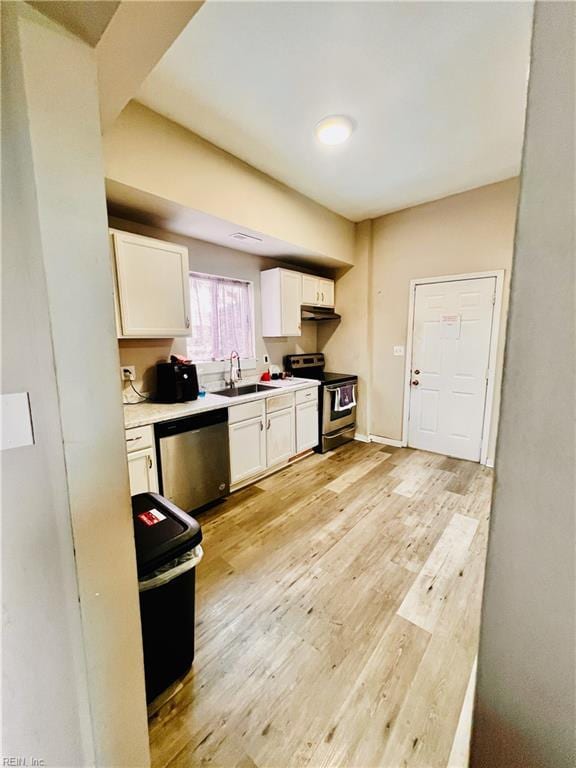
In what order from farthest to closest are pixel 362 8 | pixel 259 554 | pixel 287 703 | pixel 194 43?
pixel 259 554 → pixel 194 43 → pixel 362 8 → pixel 287 703

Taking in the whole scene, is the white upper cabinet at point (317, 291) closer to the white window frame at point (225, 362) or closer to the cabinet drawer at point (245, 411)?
the white window frame at point (225, 362)

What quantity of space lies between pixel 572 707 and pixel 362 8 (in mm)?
2381

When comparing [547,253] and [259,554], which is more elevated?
[547,253]

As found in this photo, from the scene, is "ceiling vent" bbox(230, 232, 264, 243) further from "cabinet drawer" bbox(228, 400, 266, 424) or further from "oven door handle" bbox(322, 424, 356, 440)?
"oven door handle" bbox(322, 424, 356, 440)

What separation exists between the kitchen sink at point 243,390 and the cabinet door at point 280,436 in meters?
0.36

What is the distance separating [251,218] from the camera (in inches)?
101

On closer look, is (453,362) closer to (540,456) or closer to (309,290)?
(309,290)

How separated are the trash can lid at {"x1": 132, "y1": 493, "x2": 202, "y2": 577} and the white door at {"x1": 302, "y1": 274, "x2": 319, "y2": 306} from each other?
3012 millimetres

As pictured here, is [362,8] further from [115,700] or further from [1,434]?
[115,700]

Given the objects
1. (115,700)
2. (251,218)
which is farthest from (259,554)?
(251,218)

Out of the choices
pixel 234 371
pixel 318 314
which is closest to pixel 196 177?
pixel 234 371

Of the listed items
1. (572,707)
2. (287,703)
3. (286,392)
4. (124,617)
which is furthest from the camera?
(286,392)

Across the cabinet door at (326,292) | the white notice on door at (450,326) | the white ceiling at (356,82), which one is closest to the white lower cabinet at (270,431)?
the cabinet door at (326,292)

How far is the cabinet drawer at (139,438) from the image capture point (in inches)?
77.8
